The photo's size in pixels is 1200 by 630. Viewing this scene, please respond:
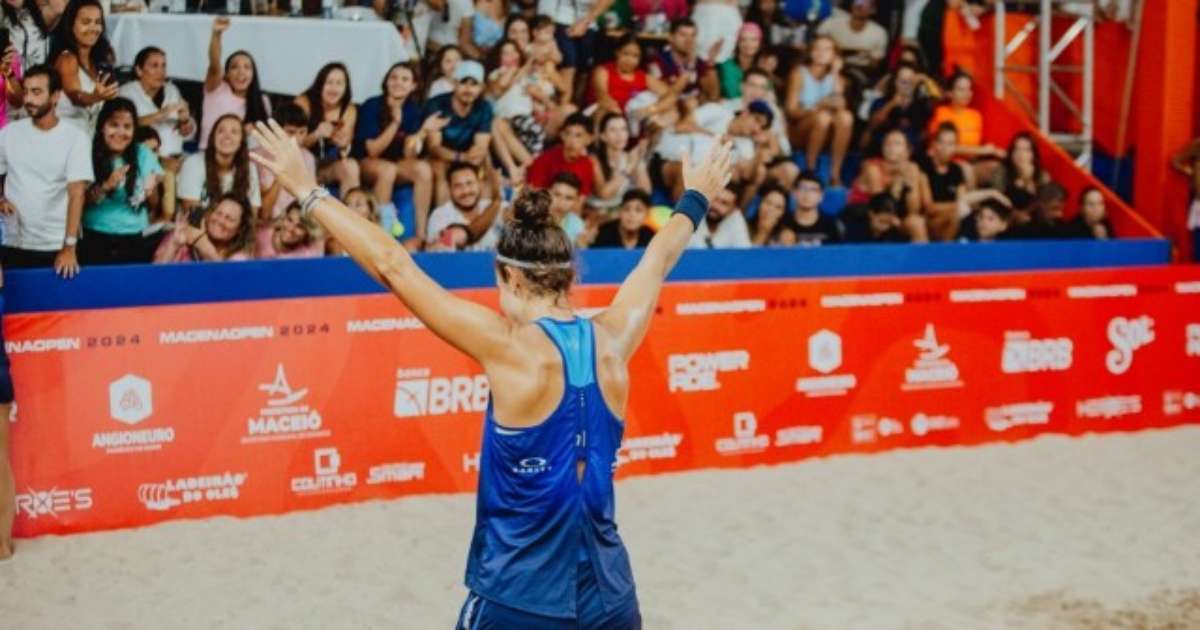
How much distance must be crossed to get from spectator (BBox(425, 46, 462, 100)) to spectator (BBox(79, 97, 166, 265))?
6.87 ft

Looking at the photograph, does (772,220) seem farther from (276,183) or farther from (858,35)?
(276,183)

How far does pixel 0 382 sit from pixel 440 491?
262 cm

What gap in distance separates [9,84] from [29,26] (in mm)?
414

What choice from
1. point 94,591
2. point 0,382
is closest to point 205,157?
point 0,382

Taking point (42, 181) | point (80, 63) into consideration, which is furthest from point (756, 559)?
point (80, 63)

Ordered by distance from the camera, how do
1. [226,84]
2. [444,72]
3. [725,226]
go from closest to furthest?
[226,84]
[444,72]
[725,226]

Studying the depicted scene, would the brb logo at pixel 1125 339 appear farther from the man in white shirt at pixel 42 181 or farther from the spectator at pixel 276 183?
the man in white shirt at pixel 42 181

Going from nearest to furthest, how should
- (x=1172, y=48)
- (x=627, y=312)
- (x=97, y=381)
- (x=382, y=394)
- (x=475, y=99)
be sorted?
1. (x=627, y=312)
2. (x=97, y=381)
3. (x=382, y=394)
4. (x=475, y=99)
5. (x=1172, y=48)

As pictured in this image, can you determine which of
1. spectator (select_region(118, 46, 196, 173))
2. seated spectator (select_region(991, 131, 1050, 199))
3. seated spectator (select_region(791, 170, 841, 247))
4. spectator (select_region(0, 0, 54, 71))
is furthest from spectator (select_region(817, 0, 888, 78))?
spectator (select_region(0, 0, 54, 71))

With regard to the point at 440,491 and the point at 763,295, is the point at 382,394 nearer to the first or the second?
the point at 440,491

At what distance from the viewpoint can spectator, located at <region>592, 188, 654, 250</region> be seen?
10.0 meters

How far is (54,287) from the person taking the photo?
794cm

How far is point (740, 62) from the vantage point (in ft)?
38.1

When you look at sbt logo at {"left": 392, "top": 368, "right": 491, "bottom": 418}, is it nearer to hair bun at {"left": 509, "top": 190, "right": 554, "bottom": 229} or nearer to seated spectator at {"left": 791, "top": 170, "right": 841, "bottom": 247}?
seated spectator at {"left": 791, "top": 170, "right": 841, "bottom": 247}
